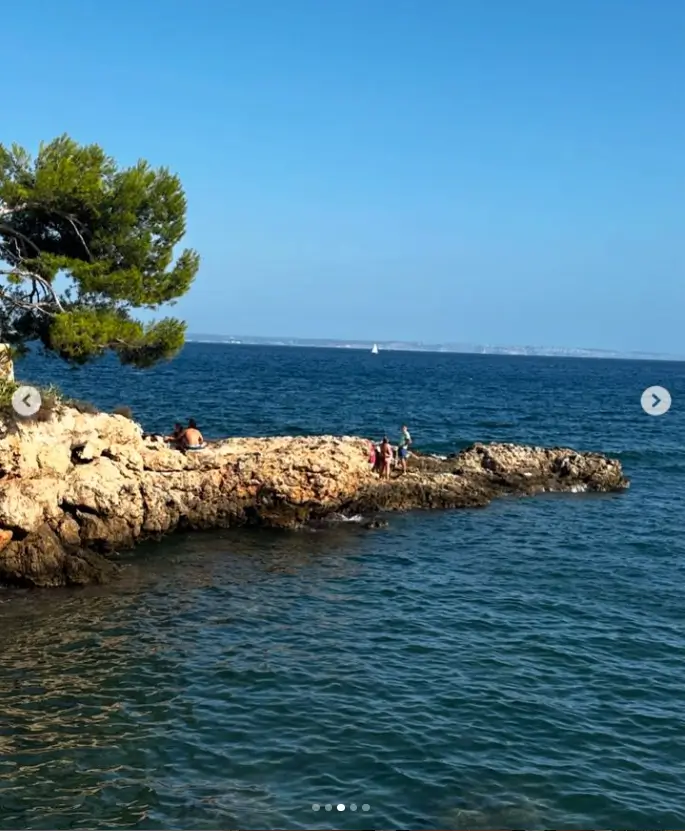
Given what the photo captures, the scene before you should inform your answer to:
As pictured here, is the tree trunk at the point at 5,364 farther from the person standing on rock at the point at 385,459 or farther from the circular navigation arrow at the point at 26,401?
the person standing on rock at the point at 385,459

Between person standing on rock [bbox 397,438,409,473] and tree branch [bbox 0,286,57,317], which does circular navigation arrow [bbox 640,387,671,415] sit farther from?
tree branch [bbox 0,286,57,317]

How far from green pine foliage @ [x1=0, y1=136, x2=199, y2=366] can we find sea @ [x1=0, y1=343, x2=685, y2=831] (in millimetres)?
7053

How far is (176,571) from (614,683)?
41.2 feet

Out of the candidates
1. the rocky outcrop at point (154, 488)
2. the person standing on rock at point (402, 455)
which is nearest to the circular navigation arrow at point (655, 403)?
the rocky outcrop at point (154, 488)

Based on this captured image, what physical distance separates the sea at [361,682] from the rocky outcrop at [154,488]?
906mm

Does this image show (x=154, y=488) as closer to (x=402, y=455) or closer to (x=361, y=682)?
(x=402, y=455)

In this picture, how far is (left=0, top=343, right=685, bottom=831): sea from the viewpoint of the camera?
39.8ft

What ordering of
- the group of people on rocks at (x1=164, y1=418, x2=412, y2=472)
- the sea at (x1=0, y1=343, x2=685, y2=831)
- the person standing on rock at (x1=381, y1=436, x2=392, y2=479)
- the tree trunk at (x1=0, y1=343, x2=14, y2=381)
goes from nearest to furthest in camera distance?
the sea at (x1=0, y1=343, x2=685, y2=831) → the tree trunk at (x1=0, y1=343, x2=14, y2=381) → the group of people on rocks at (x1=164, y1=418, x2=412, y2=472) → the person standing on rock at (x1=381, y1=436, x2=392, y2=479)

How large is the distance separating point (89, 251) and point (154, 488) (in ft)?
26.2

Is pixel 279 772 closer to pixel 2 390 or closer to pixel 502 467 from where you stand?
pixel 2 390

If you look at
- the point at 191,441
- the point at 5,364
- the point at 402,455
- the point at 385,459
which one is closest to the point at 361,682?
the point at 5,364

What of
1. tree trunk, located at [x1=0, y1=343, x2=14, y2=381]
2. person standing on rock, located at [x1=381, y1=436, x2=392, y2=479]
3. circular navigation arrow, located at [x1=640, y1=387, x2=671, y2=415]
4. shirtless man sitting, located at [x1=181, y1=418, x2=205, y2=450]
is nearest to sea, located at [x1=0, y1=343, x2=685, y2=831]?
person standing on rock, located at [x1=381, y1=436, x2=392, y2=479]

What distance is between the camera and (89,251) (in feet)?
84.5

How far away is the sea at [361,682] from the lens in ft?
39.8
